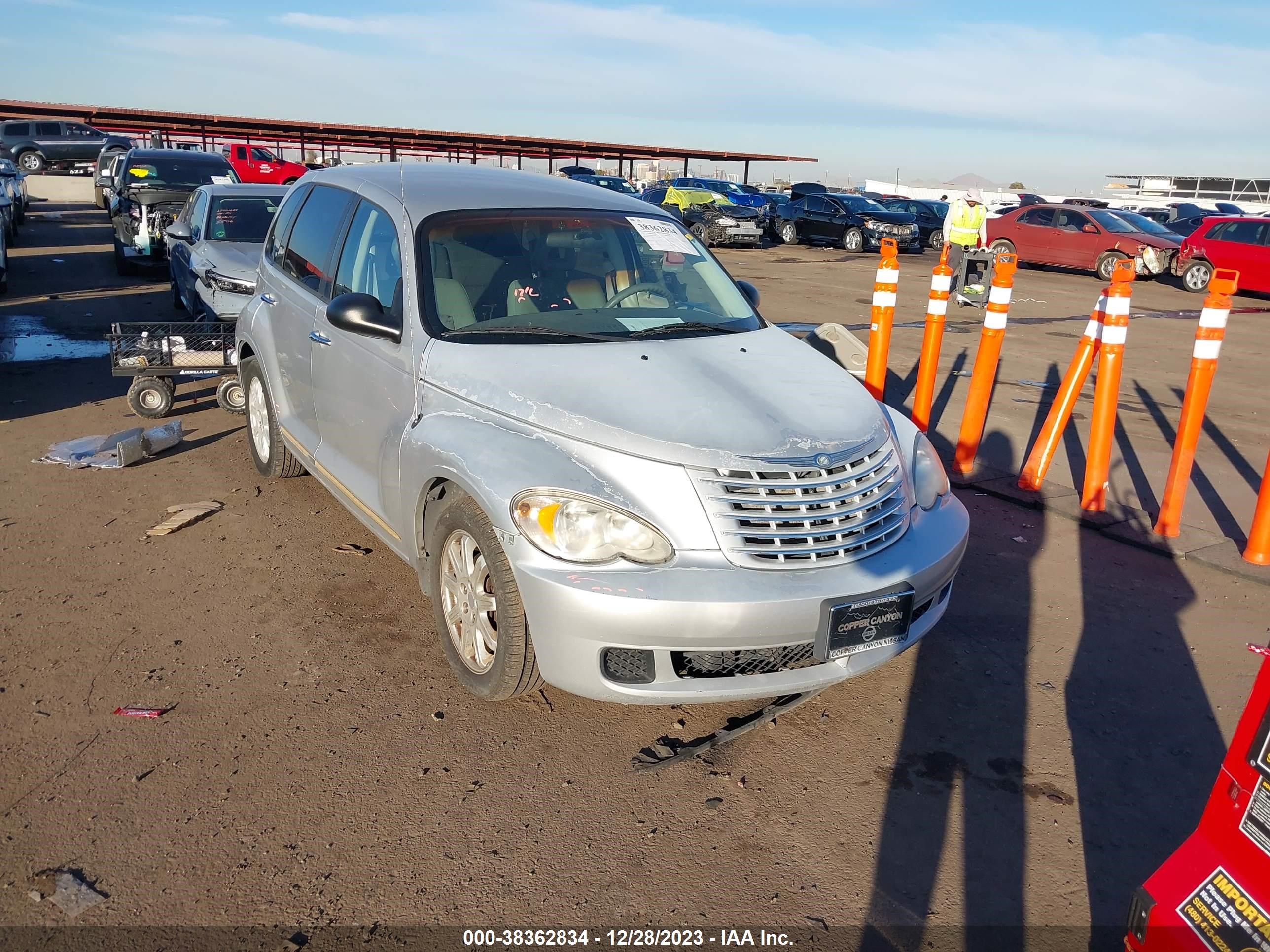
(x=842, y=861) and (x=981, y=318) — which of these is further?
(x=981, y=318)

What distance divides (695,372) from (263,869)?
88.9 inches

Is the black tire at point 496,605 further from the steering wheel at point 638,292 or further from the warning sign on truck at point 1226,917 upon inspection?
the warning sign on truck at point 1226,917

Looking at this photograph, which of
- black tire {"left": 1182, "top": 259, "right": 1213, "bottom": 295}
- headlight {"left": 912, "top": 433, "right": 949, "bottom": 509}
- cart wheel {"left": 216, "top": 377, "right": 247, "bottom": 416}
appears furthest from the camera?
black tire {"left": 1182, "top": 259, "right": 1213, "bottom": 295}

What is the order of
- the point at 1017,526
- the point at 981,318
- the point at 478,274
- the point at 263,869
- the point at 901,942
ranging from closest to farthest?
1. the point at 901,942
2. the point at 263,869
3. the point at 478,274
4. the point at 1017,526
5. the point at 981,318

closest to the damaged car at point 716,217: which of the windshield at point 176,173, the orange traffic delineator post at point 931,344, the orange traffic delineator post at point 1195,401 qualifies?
the windshield at point 176,173

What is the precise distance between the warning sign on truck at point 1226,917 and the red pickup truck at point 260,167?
25983mm

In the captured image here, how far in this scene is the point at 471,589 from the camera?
11.8 feet

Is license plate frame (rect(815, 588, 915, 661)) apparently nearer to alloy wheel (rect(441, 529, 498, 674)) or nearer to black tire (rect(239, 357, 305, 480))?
alloy wheel (rect(441, 529, 498, 674))

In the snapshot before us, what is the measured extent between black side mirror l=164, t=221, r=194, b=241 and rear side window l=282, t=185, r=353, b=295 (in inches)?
212

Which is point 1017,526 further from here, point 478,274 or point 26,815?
point 26,815

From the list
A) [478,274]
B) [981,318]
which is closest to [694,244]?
[478,274]

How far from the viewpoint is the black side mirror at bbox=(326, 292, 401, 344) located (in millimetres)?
4031

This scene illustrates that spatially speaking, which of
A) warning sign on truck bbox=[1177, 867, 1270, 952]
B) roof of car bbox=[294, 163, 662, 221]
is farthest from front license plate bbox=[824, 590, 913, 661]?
roof of car bbox=[294, 163, 662, 221]

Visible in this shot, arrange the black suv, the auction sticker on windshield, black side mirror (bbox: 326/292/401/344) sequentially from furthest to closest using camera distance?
the black suv, the auction sticker on windshield, black side mirror (bbox: 326/292/401/344)
